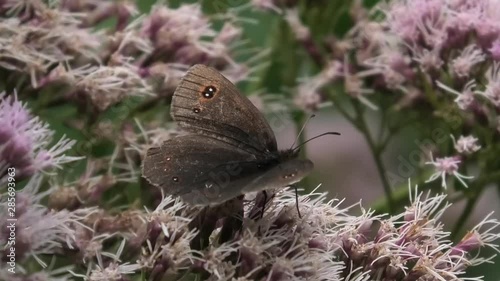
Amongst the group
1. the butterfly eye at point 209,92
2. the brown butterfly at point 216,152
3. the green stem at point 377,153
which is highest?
the butterfly eye at point 209,92

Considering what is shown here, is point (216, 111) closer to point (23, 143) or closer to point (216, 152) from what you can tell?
point (216, 152)

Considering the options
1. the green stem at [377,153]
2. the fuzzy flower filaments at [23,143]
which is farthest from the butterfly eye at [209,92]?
the green stem at [377,153]

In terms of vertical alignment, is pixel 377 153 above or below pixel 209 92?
below

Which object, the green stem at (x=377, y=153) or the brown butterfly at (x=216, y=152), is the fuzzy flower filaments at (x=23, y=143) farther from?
the green stem at (x=377, y=153)

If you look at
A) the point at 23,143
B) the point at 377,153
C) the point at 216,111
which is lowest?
the point at 377,153

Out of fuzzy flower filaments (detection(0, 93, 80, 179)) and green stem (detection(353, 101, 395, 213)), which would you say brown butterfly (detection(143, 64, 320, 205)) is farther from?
green stem (detection(353, 101, 395, 213))

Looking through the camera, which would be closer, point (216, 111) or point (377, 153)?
point (216, 111)

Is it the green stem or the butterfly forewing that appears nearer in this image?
the butterfly forewing

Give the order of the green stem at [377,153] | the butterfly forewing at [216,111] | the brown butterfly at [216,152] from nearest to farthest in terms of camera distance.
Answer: the brown butterfly at [216,152] < the butterfly forewing at [216,111] < the green stem at [377,153]

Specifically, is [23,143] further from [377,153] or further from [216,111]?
[377,153]

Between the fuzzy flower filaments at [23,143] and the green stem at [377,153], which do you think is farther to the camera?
the green stem at [377,153]

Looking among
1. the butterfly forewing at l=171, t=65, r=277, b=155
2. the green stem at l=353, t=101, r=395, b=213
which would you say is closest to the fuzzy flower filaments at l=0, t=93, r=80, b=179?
the butterfly forewing at l=171, t=65, r=277, b=155

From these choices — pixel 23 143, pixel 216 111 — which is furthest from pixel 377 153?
pixel 23 143
